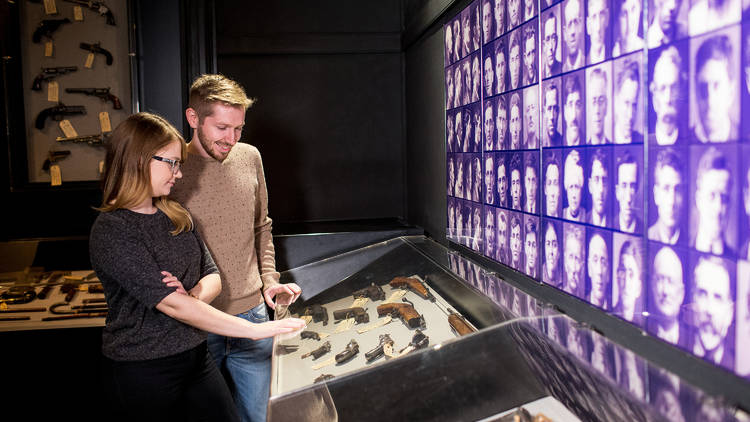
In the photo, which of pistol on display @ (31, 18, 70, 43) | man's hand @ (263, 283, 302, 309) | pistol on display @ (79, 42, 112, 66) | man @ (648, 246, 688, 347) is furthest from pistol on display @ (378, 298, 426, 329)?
pistol on display @ (31, 18, 70, 43)

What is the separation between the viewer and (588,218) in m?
1.63

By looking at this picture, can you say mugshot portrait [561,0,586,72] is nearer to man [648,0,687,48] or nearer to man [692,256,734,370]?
man [648,0,687,48]

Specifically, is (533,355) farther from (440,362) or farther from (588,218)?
(588,218)

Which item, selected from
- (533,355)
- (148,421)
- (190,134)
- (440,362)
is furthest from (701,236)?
(190,134)

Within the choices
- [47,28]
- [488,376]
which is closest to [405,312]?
[488,376]

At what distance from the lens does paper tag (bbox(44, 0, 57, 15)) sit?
349cm

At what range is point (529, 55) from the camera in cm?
197

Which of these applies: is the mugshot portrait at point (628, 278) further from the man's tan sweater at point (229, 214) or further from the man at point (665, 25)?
the man's tan sweater at point (229, 214)

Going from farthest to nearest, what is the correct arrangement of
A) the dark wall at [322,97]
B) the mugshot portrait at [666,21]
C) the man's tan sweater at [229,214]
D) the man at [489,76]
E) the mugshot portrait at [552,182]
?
the dark wall at [322,97], the man at [489,76], the man's tan sweater at [229,214], the mugshot portrait at [552,182], the mugshot portrait at [666,21]

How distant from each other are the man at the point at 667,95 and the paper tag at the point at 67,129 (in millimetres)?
3472

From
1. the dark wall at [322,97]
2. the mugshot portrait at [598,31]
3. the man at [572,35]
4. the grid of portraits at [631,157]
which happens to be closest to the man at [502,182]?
the grid of portraits at [631,157]

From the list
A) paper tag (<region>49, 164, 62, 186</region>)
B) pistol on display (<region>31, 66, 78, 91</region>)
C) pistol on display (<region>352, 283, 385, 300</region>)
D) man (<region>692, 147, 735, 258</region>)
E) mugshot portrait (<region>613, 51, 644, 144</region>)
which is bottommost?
pistol on display (<region>352, 283, 385, 300</region>)

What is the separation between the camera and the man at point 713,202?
1121mm

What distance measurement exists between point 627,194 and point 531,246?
61cm
